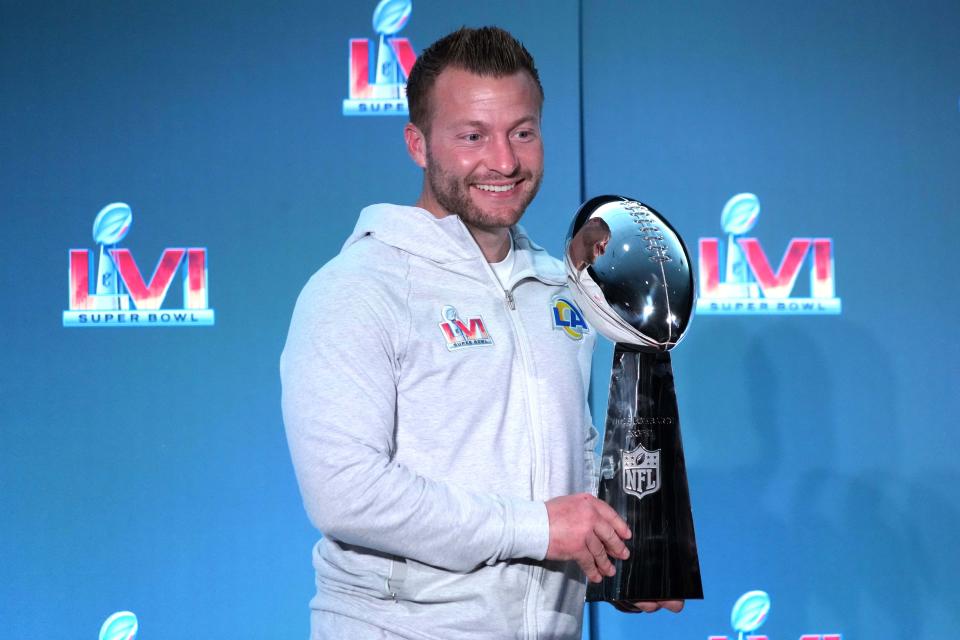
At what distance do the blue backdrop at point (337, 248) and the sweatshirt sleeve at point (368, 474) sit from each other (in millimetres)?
1030

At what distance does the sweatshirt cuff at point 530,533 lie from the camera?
3.64 feet

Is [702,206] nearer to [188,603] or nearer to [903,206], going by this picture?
[903,206]

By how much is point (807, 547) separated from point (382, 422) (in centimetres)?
142

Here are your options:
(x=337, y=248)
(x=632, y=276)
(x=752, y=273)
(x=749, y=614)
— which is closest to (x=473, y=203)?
(x=632, y=276)

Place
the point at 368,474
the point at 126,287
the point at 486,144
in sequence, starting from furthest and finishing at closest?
1. the point at 126,287
2. the point at 486,144
3. the point at 368,474

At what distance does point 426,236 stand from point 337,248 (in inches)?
35.1

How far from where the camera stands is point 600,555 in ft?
3.69

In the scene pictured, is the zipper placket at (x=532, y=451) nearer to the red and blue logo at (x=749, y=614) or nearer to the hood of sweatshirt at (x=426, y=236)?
the hood of sweatshirt at (x=426, y=236)

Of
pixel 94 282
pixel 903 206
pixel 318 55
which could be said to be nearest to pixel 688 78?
pixel 903 206

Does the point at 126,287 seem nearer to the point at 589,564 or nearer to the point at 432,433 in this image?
the point at 432,433

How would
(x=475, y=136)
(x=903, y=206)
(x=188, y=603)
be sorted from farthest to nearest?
(x=903, y=206), (x=188, y=603), (x=475, y=136)

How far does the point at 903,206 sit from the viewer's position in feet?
7.45

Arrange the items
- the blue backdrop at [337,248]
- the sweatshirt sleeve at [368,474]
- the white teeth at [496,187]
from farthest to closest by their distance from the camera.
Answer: the blue backdrop at [337,248]
the white teeth at [496,187]
the sweatshirt sleeve at [368,474]

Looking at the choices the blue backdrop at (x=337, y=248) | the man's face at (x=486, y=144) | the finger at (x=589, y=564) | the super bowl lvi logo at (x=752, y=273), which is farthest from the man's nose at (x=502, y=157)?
the super bowl lvi logo at (x=752, y=273)
